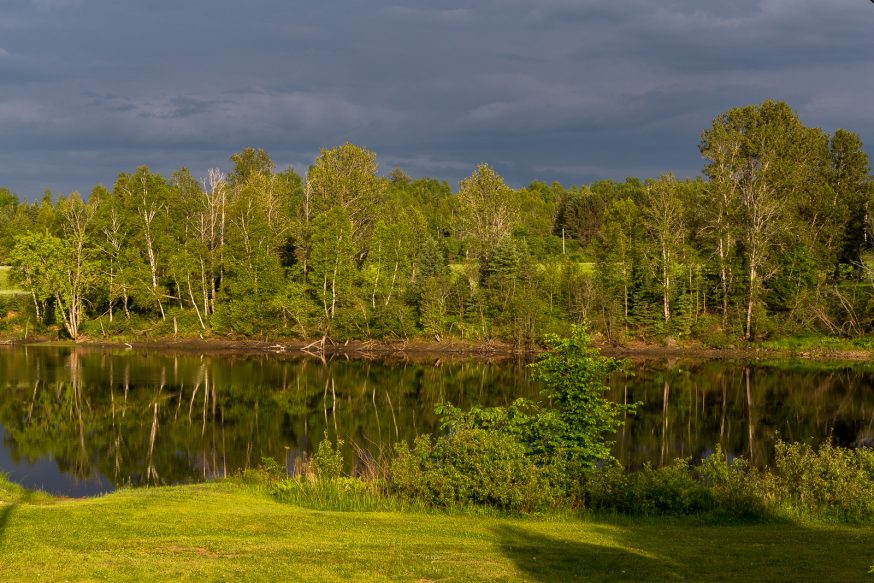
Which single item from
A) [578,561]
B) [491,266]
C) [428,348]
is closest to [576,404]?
[578,561]

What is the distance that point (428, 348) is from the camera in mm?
67562

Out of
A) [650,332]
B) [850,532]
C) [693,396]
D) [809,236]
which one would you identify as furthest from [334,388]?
[809,236]

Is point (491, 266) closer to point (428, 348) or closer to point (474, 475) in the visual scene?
point (428, 348)

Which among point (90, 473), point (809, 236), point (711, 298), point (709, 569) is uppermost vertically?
point (809, 236)

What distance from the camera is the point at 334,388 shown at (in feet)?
156

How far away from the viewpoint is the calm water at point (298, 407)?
97.3 ft

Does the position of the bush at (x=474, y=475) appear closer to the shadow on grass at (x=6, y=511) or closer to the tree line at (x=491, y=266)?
the shadow on grass at (x=6, y=511)

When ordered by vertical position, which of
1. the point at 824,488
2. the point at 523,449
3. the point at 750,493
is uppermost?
the point at 523,449

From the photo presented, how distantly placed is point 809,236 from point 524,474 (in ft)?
189

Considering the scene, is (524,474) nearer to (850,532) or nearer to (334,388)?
(850,532)

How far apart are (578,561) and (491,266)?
5718 cm

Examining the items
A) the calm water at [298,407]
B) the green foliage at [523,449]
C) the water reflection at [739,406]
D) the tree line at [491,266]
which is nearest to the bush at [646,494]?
the green foliage at [523,449]

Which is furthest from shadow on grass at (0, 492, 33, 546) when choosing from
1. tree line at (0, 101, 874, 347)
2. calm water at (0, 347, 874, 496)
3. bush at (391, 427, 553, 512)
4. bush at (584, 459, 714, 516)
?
tree line at (0, 101, 874, 347)

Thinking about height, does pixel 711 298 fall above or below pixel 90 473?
above
